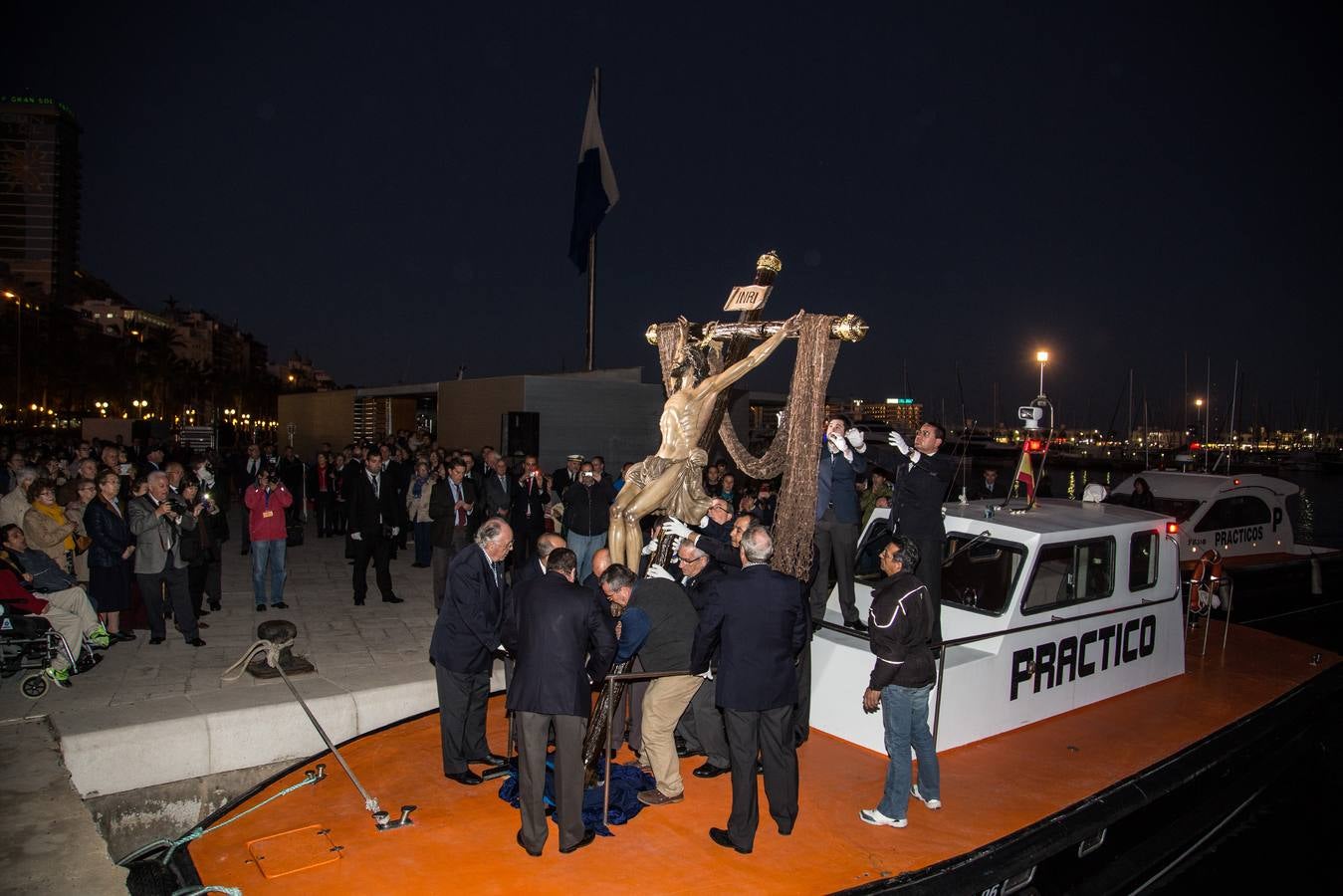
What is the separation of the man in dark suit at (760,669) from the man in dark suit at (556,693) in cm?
71

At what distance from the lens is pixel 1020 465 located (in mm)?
6934

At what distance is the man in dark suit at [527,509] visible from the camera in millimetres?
11094

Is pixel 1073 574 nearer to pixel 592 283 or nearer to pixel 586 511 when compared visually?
pixel 586 511

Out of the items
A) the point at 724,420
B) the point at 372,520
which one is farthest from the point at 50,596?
the point at 724,420

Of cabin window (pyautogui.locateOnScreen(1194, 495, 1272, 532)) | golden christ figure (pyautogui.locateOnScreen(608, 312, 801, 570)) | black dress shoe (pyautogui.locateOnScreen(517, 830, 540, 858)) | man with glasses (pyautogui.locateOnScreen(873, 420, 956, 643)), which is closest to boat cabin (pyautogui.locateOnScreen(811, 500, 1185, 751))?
man with glasses (pyautogui.locateOnScreen(873, 420, 956, 643))

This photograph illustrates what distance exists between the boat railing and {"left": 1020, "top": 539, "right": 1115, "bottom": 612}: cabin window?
0.15 meters

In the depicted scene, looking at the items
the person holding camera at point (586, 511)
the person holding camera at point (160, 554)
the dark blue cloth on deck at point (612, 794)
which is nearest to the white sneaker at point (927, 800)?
the dark blue cloth on deck at point (612, 794)

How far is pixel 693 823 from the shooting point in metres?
4.44

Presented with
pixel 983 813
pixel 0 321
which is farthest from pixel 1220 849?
pixel 0 321

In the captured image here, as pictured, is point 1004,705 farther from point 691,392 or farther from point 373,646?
point 373,646

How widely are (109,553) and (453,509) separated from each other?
3874 mm

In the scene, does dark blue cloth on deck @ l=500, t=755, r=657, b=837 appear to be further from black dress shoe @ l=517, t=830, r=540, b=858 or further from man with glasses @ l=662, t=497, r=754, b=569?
man with glasses @ l=662, t=497, r=754, b=569

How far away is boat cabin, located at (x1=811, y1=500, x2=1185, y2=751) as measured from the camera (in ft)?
17.8

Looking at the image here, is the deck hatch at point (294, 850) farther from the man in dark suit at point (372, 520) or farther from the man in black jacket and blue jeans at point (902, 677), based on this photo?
the man in dark suit at point (372, 520)
